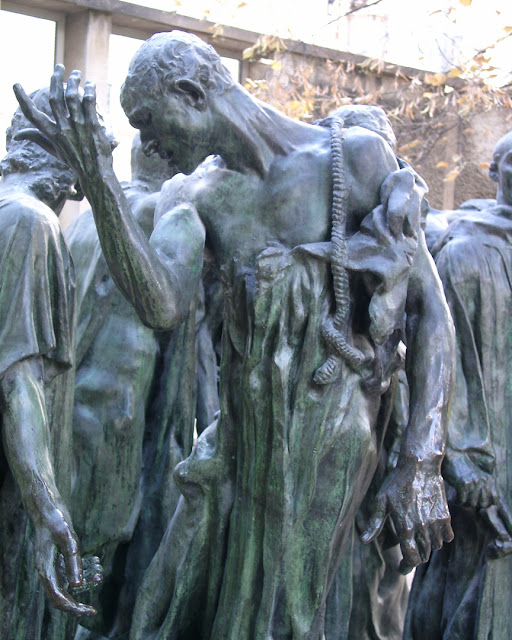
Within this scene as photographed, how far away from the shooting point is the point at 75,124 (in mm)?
2678

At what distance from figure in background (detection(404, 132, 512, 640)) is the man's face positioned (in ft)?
4.12

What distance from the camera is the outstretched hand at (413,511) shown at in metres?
2.90

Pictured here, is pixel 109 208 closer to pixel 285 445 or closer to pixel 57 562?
pixel 285 445

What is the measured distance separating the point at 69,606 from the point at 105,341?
137 cm

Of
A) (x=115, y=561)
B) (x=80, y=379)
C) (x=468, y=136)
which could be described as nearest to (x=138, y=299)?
(x=80, y=379)

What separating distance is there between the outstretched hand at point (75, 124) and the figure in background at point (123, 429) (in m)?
1.31

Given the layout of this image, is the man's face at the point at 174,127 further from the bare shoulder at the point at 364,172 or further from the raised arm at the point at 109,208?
the bare shoulder at the point at 364,172

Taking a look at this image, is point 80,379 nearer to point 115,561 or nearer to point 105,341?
point 105,341

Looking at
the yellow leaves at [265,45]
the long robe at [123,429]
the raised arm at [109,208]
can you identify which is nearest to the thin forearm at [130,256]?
the raised arm at [109,208]

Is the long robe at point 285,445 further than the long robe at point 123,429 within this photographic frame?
No

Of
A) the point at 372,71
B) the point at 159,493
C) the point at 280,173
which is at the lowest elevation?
the point at 159,493

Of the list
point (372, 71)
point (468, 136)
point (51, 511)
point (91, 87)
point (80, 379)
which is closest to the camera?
point (91, 87)

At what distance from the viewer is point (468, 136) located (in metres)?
9.47

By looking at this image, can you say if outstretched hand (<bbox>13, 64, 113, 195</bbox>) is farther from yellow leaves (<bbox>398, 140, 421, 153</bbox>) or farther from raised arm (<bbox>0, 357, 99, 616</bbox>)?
yellow leaves (<bbox>398, 140, 421, 153</bbox>)
